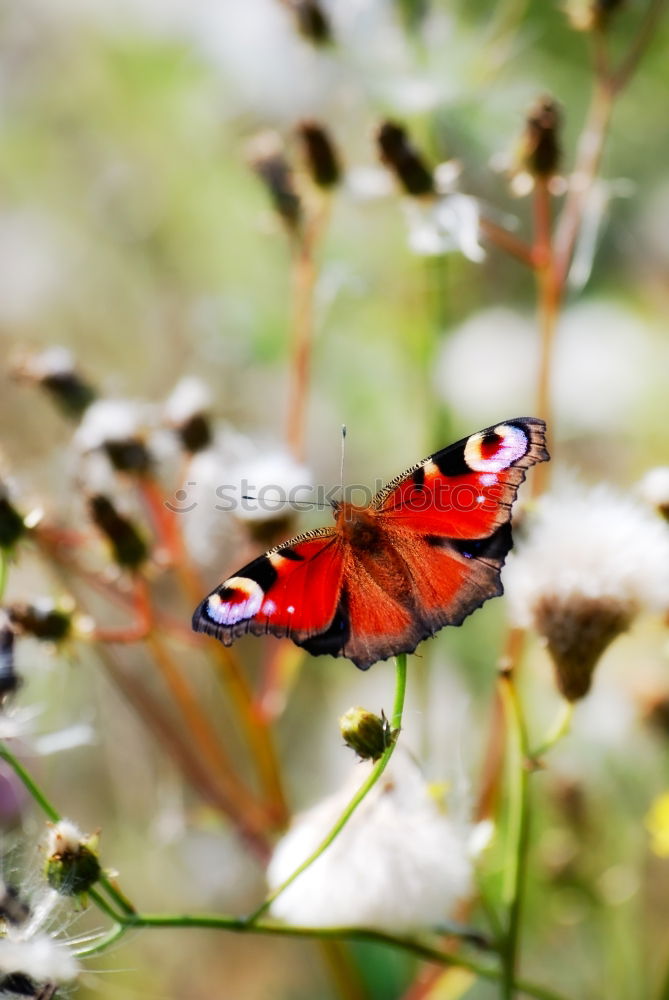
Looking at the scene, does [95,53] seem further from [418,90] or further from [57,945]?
[57,945]

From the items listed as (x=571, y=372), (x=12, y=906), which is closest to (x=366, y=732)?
(x=12, y=906)

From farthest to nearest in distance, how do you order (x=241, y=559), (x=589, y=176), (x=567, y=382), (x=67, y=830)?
1. (x=567, y=382)
2. (x=241, y=559)
3. (x=589, y=176)
4. (x=67, y=830)

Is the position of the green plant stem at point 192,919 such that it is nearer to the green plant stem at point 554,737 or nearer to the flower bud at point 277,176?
the green plant stem at point 554,737

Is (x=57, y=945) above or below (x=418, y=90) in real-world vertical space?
below

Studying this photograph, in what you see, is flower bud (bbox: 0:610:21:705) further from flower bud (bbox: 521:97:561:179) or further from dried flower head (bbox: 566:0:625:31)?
dried flower head (bbox: 566:0:625:31)

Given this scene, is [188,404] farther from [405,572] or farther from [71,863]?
[71,863]

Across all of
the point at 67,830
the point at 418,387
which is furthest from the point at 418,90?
the point at 67,830
